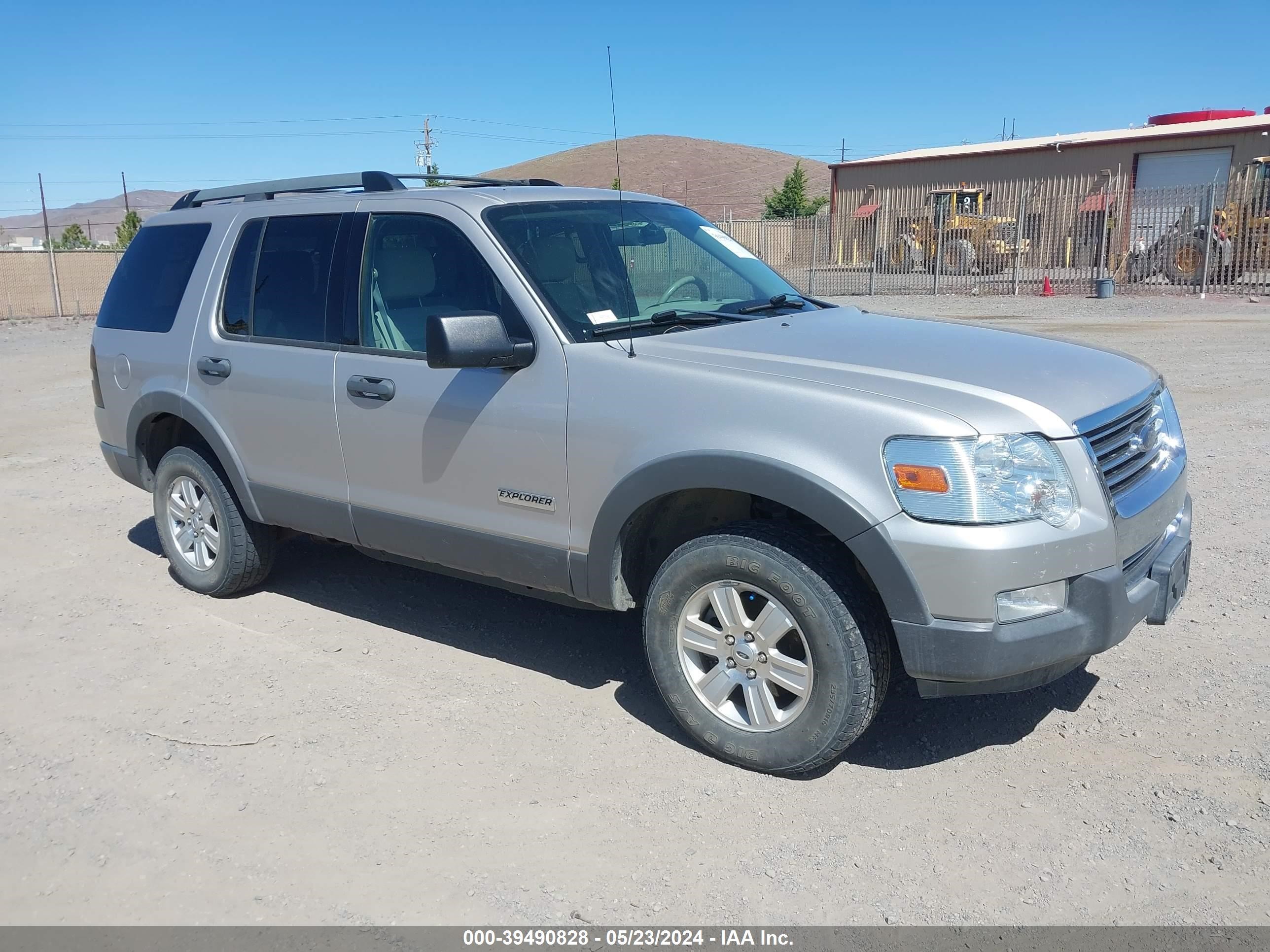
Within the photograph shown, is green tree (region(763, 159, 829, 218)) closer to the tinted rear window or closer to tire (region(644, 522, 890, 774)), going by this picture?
the tinted rear window

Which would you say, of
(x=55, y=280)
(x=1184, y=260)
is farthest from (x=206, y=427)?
(x=55, y=280)

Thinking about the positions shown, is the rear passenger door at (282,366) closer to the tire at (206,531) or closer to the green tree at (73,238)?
the tire at (206,531)

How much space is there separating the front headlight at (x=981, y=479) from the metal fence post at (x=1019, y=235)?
75.7 feet

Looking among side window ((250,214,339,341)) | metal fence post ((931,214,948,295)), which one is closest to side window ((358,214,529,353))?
side window ((250,214,339,341))

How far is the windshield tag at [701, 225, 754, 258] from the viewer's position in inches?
205

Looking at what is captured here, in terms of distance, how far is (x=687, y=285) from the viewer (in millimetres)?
4770

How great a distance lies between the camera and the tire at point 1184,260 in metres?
23.0

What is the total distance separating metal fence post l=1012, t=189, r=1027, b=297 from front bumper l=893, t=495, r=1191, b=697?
22984 mm

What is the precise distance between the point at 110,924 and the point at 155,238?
155 inches

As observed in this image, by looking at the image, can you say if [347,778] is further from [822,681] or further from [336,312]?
[336,312]

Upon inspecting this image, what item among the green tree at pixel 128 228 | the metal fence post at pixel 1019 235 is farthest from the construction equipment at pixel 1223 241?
the green tree at pixel 128 228

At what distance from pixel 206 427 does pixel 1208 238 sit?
22.0 m

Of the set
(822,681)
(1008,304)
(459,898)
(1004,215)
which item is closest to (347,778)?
(459,898)

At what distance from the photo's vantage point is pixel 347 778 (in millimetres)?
3871
